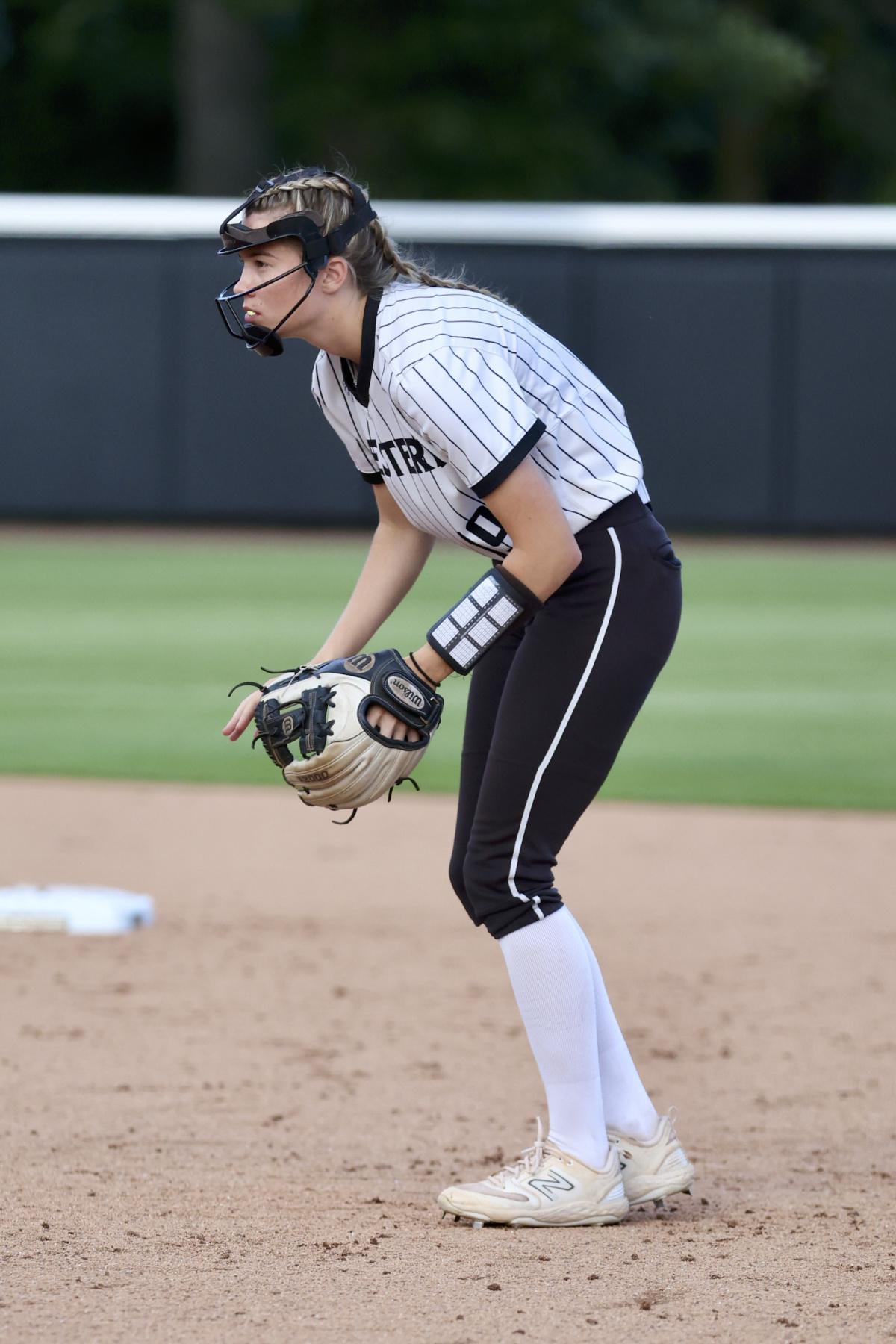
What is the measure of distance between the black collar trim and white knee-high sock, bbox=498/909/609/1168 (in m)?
0.94

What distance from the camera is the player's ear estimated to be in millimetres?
2939

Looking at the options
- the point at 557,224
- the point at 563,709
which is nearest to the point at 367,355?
the point at 563,709

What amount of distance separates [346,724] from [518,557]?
1.35 feet

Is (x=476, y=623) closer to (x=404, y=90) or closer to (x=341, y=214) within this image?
(x=341, y=214)

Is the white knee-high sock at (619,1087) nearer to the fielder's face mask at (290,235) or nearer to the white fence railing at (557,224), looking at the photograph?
the fielder's face mask at (290,235)

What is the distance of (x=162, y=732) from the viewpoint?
8.79 m

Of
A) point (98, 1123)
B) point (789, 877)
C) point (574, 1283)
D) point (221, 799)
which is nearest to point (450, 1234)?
point (574, 1283)

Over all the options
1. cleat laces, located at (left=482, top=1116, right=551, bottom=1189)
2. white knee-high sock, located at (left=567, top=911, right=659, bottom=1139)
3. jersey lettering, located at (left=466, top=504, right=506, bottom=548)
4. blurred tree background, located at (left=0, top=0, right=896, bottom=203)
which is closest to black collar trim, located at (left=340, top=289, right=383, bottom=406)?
jersey lettering, located at (left=466, top=504, right=506, bottom=548)

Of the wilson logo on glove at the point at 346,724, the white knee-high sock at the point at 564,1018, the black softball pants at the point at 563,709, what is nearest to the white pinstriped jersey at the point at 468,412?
the black softball pants at the point at 563,709

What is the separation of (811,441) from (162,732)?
10.4 metres

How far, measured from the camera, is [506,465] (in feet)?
9.10

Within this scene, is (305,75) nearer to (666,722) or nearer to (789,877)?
(666,722)

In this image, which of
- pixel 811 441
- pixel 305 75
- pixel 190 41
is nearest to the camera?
pixel 811 441

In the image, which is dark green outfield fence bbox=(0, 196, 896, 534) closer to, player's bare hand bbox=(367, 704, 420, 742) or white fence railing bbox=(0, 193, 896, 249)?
white fence railing bbox=(0, 193, 896, 249)
